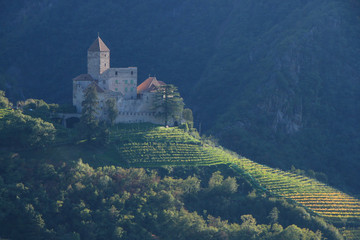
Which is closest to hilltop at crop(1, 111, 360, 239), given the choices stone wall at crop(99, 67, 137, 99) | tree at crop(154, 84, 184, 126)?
tree at crop(154, 84, 184, 126)

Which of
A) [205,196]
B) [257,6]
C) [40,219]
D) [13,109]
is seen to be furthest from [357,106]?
[40,219]

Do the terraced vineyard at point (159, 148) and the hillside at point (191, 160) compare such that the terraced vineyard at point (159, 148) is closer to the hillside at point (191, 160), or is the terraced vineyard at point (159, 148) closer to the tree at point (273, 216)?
the hillside at point (191, 160)

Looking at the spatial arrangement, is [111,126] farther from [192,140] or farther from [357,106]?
[357,106]

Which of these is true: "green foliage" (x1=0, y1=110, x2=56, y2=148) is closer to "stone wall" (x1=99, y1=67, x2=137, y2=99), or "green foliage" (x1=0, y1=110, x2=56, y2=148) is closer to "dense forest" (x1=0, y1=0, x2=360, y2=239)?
"dense forest" (x1=0, y1=0, x2=360, y2=239)

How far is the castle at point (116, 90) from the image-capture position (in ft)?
262

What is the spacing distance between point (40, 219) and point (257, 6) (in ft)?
256

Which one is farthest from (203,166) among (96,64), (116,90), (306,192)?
(96,64)

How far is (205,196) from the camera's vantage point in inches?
2881

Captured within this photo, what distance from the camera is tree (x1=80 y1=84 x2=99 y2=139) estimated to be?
7456 centimetres

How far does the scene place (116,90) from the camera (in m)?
81.2

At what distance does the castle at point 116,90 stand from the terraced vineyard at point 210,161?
1.89 m

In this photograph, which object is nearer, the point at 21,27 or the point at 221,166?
the point at 221,166

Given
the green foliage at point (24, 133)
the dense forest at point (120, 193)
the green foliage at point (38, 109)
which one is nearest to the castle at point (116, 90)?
the dense forest at point (120, 193)

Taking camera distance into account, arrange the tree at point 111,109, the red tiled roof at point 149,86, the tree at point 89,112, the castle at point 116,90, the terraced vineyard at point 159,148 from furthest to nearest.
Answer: the red tiled roof at point 149,86 → the castle at point 116,90 → the tree at point 111,109 → the terraced vineyard at point 159,148 → the tree at point 89,112
